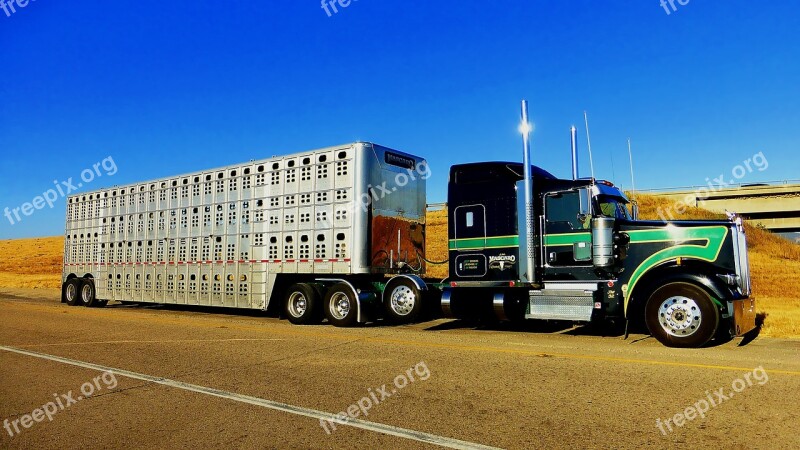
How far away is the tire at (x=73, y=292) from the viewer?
20.1 m

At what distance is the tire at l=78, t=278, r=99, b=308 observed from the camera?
19.7 meters

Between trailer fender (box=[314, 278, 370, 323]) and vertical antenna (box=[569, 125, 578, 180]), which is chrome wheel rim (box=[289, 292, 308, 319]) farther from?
vertical antenna (box=[569, 125, 578, 180])

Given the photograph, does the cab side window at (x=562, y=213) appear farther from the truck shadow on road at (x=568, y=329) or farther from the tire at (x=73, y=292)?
the tire at (x=73, y=292)

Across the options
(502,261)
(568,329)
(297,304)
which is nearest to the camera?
(502,261)

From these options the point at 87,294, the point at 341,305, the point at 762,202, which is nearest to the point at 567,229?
the point at 341,305

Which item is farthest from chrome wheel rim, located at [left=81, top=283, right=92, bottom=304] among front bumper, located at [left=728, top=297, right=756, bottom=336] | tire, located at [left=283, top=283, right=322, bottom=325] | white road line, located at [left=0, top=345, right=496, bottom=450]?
front bumper, located at [left=728, top=297, right=756, bottom=336]

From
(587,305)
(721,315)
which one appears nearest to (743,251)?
(721,315)

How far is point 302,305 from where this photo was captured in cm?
1356

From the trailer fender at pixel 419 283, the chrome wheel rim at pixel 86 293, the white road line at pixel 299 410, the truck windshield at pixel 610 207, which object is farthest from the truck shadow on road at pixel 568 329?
the chrome wheel rim at pixel 86 293

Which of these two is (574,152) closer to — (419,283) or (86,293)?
(419,283)

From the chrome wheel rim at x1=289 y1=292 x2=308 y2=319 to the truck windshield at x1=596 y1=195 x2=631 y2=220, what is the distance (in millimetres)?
7256

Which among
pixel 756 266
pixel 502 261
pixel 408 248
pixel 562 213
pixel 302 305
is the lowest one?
pixel 302 305

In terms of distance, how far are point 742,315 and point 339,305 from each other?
815 cm

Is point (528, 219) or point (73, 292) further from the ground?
point (528, 219)
